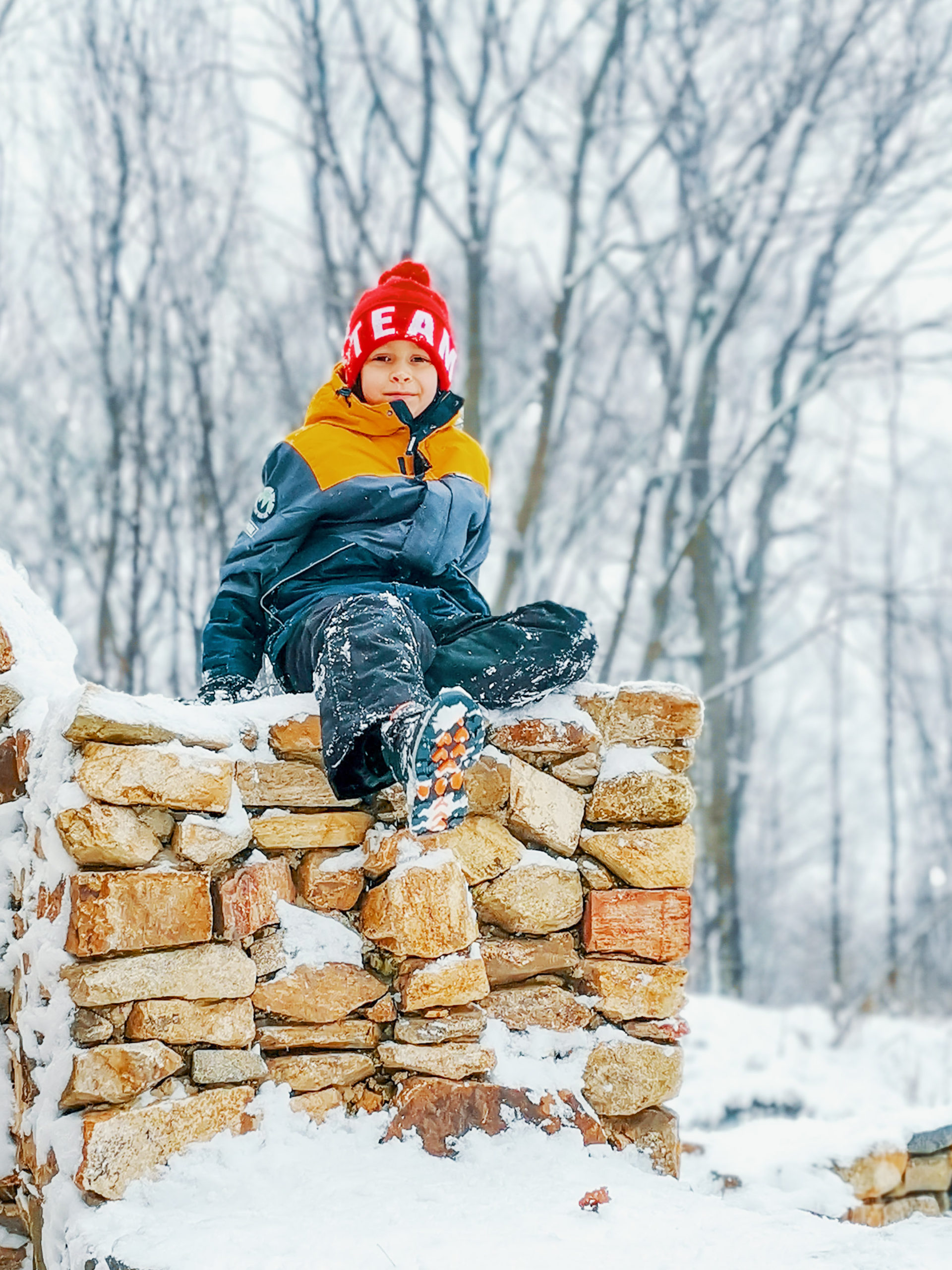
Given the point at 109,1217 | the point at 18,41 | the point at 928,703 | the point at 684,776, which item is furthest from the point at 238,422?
the point at 928,703

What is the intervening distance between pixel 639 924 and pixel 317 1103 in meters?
0.82

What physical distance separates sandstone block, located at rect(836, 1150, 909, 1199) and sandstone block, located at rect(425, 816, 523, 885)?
1878mm

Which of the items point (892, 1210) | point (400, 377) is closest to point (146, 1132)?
point (400, 377)

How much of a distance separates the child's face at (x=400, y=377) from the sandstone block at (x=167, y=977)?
4.76 feet

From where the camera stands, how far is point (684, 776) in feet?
8.38

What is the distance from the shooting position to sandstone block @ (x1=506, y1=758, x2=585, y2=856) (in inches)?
96.7

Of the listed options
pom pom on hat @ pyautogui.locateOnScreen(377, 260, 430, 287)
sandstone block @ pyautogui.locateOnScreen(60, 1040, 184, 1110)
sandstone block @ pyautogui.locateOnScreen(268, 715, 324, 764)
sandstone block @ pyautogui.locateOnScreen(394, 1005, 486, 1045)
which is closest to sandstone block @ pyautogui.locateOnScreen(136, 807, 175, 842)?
sandstone block @ pyautogui.locateOnScreen(268, 715, 324, 764)

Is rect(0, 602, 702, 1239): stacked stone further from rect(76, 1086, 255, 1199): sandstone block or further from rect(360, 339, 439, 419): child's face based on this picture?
rect(360, 339, 439, 419): child's face

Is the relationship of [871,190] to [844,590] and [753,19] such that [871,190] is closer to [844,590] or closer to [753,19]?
[753,19]

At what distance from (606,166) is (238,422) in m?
2.94

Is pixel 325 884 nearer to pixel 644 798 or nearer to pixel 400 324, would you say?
pixel 644 798

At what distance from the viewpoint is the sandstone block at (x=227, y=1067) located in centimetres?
208

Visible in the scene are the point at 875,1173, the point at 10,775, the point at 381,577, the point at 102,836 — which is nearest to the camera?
the point at 102,836

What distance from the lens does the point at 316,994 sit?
2223mm
